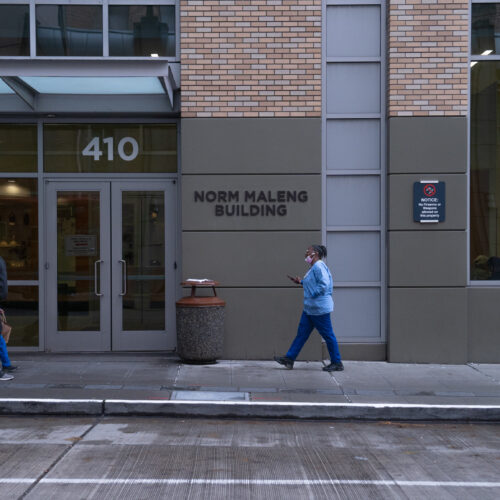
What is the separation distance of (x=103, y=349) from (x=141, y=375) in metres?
1.79

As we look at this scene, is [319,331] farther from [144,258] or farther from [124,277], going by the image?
[124,277]

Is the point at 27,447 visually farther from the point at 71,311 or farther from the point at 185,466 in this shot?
the point at 71,311

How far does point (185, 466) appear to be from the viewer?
654 centimetres

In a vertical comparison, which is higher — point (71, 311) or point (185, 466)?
point (71, 311)

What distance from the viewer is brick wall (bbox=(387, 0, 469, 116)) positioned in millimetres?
11305

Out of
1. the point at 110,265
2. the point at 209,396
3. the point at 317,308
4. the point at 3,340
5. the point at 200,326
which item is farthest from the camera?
the point at 110,265

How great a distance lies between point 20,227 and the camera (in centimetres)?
1191

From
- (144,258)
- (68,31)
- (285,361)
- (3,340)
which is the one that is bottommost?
(285,361)

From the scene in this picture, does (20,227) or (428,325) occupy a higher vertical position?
(20,227)

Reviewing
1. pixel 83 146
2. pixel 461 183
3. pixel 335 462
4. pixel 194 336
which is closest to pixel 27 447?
pixel 335 462

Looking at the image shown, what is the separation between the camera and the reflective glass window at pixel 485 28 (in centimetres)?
1154

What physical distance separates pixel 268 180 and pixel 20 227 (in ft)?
13.3

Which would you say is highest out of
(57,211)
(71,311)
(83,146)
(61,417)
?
(83,146)

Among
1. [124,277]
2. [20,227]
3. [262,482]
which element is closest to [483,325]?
[124,277]
